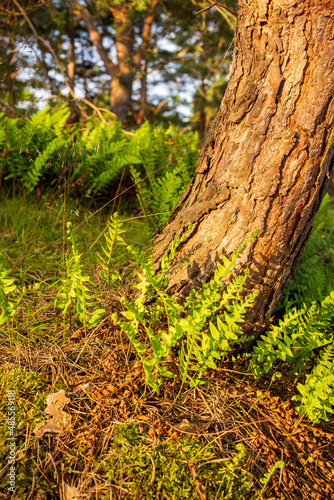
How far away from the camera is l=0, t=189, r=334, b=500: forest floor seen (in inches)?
47.6

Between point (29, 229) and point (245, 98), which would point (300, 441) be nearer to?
point (245, 98)

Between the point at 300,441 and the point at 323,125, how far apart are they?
1476 millimetres

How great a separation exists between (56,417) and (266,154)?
4.99ft

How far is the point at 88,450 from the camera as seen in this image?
1.29 meters

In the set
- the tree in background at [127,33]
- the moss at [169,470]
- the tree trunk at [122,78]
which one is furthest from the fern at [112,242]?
the tree trunk at [122,78]

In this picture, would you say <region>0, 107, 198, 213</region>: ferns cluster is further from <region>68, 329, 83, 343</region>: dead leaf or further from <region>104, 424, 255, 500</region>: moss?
<region>104, 424, 255, 500</region>: moss

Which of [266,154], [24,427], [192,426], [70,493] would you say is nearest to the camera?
[70,493]

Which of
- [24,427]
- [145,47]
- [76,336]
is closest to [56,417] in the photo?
[24,427]

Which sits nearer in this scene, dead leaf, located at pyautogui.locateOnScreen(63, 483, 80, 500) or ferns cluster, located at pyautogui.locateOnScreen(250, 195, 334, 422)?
dead leaf, located at pyautogui.locateOnScreen(63, 483, 80, 500)

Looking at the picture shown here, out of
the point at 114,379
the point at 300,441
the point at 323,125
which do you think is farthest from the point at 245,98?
the point at 300,441

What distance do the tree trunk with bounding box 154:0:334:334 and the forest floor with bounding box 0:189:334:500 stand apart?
0.45 m

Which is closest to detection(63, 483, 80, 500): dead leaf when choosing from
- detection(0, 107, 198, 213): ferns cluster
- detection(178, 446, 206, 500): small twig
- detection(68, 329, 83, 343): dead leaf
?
detection(178, 446, 206, 500): small twig

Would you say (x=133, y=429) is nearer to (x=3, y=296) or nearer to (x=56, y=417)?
(x=56, y=417)

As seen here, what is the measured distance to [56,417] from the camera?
53.8 inches
